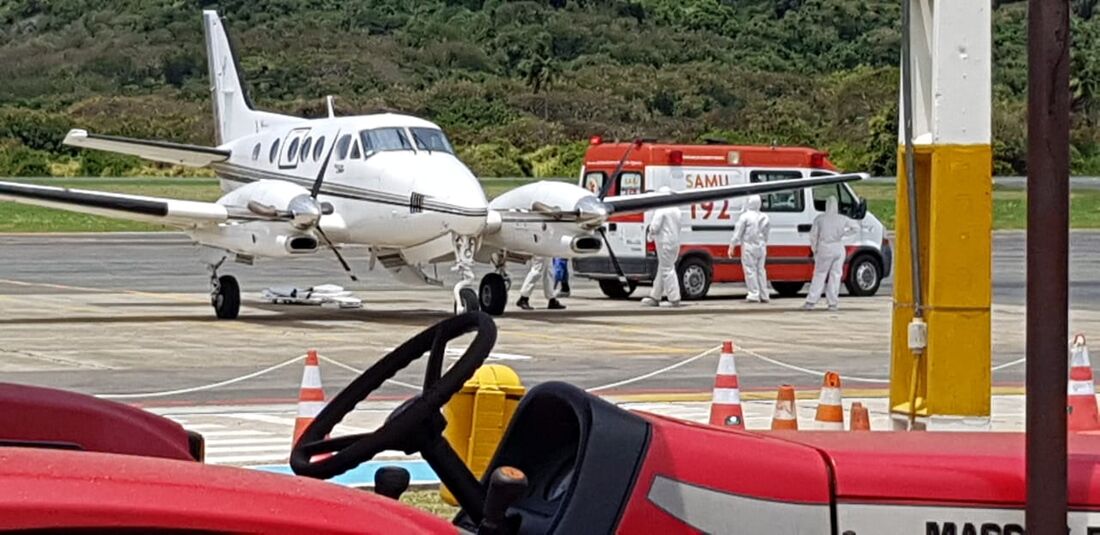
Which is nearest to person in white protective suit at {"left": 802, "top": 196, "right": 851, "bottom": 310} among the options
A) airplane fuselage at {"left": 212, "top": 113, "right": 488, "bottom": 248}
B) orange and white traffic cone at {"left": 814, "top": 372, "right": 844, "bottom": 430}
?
airplane fuselage at {"left": 212, "top": 113, "right": 488, "bottom": 248}

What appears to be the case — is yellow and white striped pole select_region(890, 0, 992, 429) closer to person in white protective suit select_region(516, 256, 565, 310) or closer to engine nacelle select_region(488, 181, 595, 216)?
engine nacelle select_region(488, 181, 595, 216)

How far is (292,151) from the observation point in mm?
27250

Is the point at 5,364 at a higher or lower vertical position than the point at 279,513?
lower

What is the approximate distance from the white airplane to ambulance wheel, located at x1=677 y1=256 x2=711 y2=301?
255 cm

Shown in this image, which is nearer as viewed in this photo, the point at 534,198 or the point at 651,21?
the point at 534,198

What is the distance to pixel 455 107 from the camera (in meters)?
108

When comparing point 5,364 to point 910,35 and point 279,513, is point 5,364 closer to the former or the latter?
point 910,35

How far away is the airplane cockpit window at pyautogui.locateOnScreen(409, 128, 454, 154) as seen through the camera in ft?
83.4

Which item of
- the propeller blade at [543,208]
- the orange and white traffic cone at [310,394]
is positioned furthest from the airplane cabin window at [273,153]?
the orange and white traffic cone at [310,394]

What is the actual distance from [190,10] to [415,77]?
19113 millimetres

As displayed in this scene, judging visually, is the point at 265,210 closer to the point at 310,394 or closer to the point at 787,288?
the point at 787,288

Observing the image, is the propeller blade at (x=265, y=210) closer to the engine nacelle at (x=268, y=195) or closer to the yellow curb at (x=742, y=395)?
the engine nacelle at (x=268, y=195)

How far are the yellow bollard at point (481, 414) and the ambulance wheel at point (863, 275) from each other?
72.5ft

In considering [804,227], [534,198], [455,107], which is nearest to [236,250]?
[534,198]
